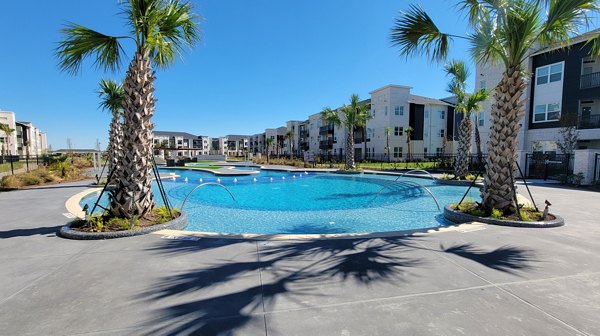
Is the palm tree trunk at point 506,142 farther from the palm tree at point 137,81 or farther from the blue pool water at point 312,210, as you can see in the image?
the palm tree at point 137,81

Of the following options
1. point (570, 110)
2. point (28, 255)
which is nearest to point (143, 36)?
point (28, 255)

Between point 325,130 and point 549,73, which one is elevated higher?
point 549,73

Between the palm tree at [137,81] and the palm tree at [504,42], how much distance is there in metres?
6.34

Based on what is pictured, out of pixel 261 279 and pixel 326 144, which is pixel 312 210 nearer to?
pixel 261 279

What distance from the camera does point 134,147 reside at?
265 inches

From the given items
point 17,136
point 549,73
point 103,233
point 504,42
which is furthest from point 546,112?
point 17,136

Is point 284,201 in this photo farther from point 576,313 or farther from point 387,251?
point 576,313

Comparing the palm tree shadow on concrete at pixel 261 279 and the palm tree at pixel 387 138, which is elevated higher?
the palm tree at pixel 387 138

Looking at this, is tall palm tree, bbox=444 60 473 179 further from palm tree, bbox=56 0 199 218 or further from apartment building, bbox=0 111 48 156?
apartment building, bbox=0 111 48 156

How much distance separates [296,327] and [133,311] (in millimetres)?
1882

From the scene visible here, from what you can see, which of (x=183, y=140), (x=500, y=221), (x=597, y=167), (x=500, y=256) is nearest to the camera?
(x=500, y=256)

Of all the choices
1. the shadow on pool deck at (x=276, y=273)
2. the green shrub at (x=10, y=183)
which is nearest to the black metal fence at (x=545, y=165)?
the shadow on pool deck at (x=276, y=273)

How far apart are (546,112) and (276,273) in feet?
109

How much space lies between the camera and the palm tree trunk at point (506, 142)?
7598mm
